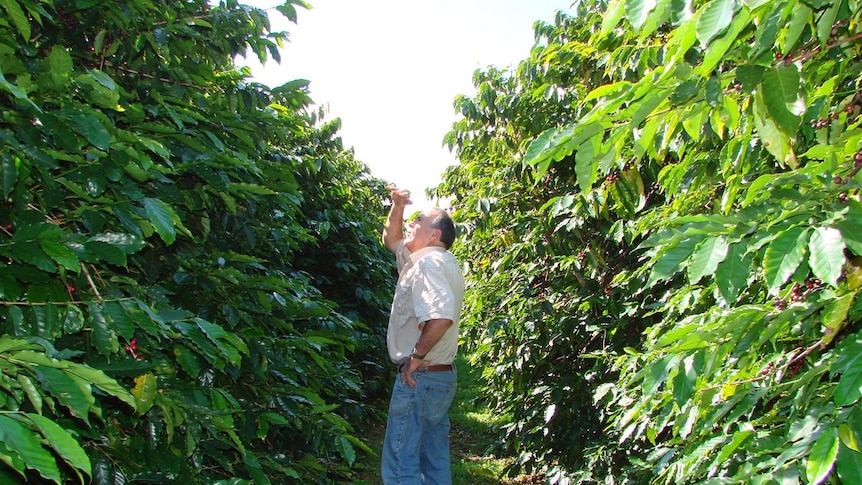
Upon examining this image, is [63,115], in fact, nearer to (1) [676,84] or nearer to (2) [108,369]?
(2) [108,369]

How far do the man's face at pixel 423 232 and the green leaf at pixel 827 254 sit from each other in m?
2.44

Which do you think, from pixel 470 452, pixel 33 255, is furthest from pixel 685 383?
pixel 470 452

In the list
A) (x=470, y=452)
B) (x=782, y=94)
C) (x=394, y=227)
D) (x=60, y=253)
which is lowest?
(x=60, y=253)

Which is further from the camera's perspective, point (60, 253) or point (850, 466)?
point (60, 253)

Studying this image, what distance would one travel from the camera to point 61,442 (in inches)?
35.7

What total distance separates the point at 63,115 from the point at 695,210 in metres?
2.44

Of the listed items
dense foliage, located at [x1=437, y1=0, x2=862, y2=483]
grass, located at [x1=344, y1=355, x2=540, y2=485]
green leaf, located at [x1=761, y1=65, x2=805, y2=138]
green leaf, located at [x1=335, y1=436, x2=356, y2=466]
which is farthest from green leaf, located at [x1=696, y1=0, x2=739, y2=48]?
grass, located at [x1=344, y1=355, x2=540, y2=485]

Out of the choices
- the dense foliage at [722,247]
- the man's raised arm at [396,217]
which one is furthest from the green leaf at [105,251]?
the man's raised arm at [396,217]

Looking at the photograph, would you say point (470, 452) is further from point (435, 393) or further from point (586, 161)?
point (586, 161)

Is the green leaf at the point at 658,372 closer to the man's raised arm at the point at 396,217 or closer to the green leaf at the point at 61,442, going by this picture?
the green leaf at the point at 61,442

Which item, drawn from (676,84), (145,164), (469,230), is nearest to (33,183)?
(145,164)

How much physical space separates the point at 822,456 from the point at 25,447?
1291 mm

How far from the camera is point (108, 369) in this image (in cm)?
139

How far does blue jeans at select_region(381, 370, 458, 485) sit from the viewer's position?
3.05 m
